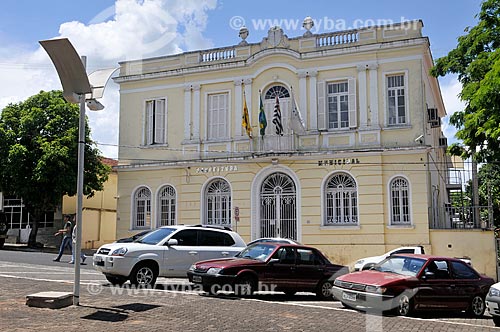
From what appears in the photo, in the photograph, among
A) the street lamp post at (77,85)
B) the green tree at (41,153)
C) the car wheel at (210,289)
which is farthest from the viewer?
the green tree at (41,153)

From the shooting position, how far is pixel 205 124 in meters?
25.6

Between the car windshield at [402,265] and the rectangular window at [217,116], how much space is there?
13.6 metres

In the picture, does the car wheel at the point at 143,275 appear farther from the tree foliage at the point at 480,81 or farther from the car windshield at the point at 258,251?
the tree foliage at the point at 480,81

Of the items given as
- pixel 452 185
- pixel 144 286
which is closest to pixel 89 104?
pixel 144 286

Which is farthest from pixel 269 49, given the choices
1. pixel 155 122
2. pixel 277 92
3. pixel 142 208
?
pixel 142 208

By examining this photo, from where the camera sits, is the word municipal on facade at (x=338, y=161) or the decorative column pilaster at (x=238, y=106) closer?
the word municipal on facade at (x=338, y=161)

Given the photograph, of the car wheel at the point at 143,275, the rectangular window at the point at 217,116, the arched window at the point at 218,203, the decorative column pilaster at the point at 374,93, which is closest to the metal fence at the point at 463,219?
the decorative column pilaster at the point at 374,93

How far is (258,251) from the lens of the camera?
13766mm

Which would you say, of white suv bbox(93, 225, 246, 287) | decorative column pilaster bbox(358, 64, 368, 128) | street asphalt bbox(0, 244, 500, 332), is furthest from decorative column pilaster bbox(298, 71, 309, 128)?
street asphalt bbox(0, 244, 500, 332)

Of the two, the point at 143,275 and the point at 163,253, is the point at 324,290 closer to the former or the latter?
the point at 163,253

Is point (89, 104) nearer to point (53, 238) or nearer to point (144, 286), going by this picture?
point (144, 286)

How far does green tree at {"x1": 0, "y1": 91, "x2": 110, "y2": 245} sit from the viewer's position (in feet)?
90.1

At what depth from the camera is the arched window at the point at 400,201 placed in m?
21.8

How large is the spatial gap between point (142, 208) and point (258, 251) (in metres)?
13.7
